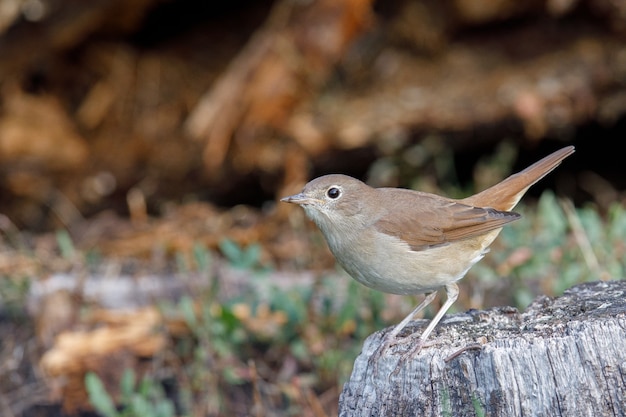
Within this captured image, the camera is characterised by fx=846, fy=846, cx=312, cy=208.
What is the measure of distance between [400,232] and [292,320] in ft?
5.31

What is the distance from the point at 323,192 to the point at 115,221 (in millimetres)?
4156

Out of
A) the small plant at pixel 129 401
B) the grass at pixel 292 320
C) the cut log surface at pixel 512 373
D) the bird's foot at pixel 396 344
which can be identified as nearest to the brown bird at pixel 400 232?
the bird's foot at pixel 396 344

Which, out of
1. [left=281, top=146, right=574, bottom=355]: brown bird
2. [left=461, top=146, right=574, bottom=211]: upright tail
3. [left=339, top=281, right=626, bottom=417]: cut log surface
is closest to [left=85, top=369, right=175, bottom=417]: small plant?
[left=281, top=146, right=574, bottom=355]: brown bird

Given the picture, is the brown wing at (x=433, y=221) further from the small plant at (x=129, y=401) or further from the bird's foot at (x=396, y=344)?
the small plant at (x=129, y=401)

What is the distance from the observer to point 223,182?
8.66 meters

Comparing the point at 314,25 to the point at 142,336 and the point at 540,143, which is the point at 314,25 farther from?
the point at 142,336

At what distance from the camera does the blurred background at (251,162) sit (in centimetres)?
582

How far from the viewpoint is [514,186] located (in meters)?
4.62

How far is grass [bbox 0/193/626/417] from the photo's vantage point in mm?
5484

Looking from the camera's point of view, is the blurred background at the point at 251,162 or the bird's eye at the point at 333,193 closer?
the bird's eye at the point at 333,193

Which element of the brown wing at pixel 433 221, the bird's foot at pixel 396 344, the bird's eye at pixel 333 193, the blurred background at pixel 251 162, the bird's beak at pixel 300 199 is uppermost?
the blurred background at pixel 251 162

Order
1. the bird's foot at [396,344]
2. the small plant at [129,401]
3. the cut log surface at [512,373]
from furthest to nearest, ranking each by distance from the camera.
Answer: the small plant at [129,401] < the bird's foot at [396,344] < the cut log surface at [512,373]

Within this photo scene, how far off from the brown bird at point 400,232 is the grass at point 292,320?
4.01ft

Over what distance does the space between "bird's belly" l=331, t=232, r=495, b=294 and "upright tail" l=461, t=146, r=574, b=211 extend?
1.50ft
